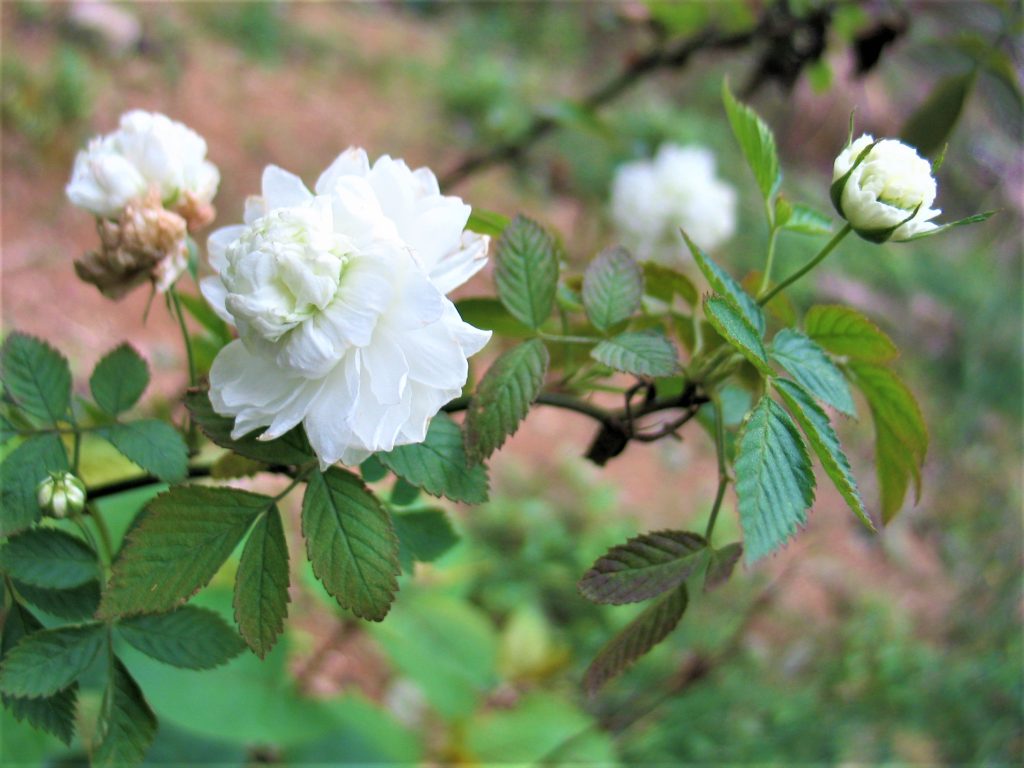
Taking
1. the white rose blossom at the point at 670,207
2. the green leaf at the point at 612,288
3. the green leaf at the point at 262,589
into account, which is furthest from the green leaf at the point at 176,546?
the white rose blossom at the point at 670,207

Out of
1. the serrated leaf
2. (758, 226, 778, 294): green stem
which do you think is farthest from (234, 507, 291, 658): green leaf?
(758, 226, 778, 294): green stem

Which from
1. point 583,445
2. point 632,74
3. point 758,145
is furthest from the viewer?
point 583,445

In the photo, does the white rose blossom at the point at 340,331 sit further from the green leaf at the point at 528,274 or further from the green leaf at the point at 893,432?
the green leaf at the point at 893,432

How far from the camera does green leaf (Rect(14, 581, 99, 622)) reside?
47 centimetres

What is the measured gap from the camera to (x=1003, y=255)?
445 centimetres

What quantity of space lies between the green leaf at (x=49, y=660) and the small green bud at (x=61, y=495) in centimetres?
7

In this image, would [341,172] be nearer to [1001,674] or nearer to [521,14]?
[1001,674]

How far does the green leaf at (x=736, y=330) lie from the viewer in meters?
0.40

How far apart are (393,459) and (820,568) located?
2.58 metres

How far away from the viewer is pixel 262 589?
0.43 m

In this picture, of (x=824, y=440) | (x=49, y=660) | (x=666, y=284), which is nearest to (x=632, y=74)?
(x=666, y=284)

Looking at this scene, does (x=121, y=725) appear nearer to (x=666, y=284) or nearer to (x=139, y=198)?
(x=139, y=198)

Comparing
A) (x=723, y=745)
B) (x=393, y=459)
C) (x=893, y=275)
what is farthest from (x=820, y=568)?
(x=393, y=459)

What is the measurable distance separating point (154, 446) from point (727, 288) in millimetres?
337
